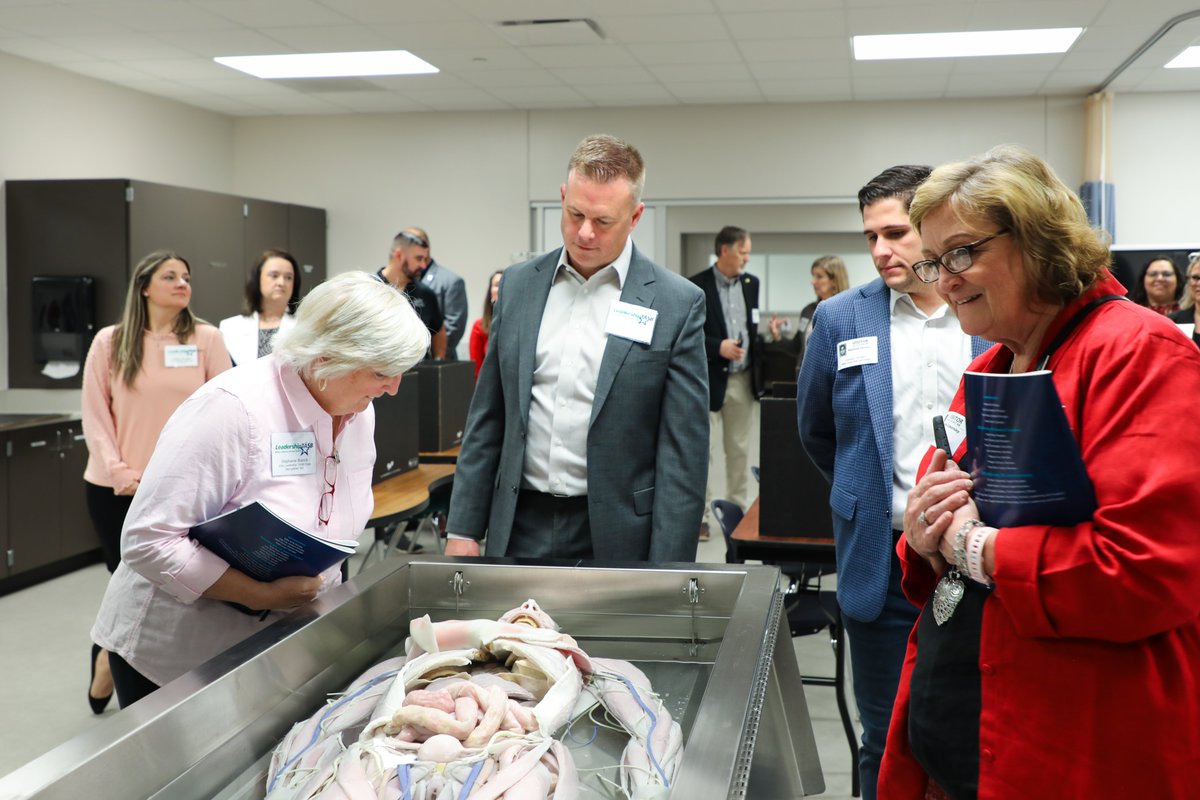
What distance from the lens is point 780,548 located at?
3.44 meters

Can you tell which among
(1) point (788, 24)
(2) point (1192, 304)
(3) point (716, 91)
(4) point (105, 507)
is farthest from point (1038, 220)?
(3) point (716, 91)

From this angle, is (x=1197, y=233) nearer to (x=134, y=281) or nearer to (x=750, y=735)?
(x=134, y=281)

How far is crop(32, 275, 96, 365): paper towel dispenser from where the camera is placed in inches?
271

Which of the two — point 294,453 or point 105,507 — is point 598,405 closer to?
point 294,453

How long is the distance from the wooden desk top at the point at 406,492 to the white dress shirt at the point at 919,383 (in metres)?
1.81

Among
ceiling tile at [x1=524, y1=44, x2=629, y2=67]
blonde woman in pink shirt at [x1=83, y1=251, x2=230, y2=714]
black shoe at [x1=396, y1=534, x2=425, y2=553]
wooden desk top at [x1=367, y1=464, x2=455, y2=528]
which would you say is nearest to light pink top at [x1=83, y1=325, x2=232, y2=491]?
blonde woman in pink shirt at [x1=83, y1=251, x2=230, y2=714]

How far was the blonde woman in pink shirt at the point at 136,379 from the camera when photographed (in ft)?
13.3

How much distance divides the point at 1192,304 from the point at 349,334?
5.49 meters

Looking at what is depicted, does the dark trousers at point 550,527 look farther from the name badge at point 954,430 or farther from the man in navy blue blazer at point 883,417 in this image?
the name badge at point 954,430

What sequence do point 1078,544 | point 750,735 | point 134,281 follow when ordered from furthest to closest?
point 134,281 < point 750,735 < point 1078,544

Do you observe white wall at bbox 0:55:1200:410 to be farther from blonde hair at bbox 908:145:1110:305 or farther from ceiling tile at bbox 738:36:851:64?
blonde hair at bbox 908:145:1110:305

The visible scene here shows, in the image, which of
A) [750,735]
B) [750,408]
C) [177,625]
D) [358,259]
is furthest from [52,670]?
[358,259]

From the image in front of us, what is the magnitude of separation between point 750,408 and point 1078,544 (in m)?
6.43

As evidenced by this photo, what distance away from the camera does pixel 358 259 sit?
945cm
